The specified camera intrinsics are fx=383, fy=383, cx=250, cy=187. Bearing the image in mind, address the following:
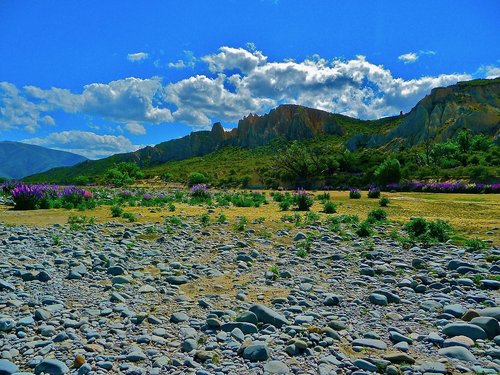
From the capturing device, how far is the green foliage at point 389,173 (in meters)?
50.4

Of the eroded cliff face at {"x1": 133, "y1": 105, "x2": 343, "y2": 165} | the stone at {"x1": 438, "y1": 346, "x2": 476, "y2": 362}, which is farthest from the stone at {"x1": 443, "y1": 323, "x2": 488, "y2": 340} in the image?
the eroded cliff face at {"x1": 133, "y1": 105, "x2": 343, "y2": 165}

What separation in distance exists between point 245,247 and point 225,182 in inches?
2347

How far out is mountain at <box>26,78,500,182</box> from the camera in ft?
306

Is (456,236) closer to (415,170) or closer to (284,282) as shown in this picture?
(284,282)

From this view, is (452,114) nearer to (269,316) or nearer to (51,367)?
(269,316)

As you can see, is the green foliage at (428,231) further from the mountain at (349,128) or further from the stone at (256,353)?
the mountain at (349,128)

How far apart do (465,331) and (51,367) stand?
533 centimetres

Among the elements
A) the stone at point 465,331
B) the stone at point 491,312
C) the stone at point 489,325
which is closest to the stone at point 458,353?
the stone at point 465,331

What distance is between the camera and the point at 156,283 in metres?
7.89

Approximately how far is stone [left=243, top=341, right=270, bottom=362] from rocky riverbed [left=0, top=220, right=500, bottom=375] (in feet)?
0.04

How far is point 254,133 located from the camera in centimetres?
15788

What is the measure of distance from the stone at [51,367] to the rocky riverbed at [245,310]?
0.04 ft

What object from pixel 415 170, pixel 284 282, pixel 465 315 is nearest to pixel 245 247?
pixel 284 282

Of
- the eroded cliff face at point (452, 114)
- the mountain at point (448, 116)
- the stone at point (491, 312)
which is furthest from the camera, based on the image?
the mountain at point (448, 116)
